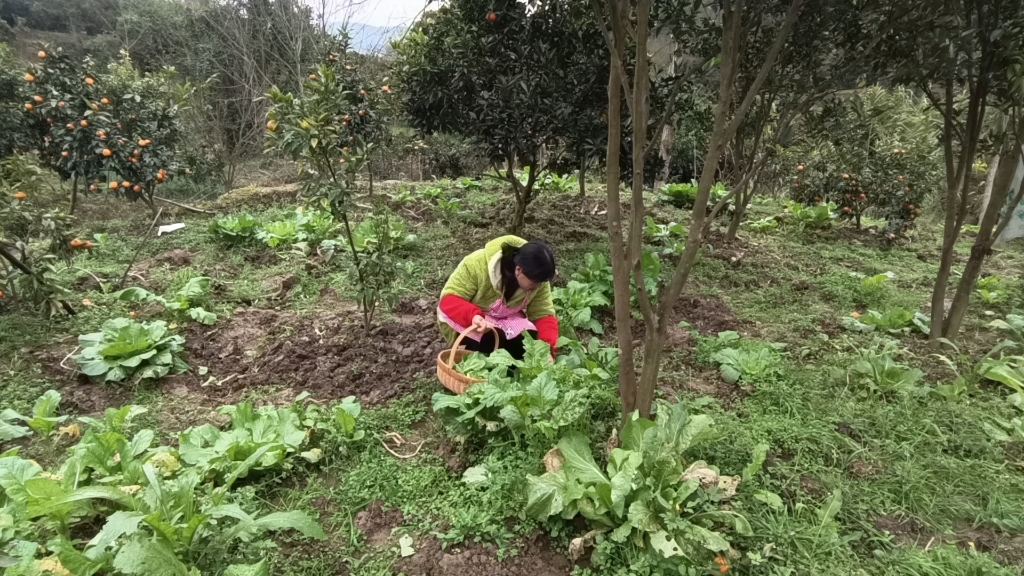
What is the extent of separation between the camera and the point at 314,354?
13.0 ft

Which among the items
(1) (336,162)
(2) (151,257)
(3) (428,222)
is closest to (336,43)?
(3) (428,222)

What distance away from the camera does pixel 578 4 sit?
4.78 metres

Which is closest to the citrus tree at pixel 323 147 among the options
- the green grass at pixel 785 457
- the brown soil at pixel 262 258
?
the green grass at pixel 785 457

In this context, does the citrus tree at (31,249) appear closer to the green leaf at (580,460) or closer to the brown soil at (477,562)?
the brown soil at (477,562)

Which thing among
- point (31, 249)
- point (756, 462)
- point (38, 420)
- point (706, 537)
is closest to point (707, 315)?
point (756, 462)

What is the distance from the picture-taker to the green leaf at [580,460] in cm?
232

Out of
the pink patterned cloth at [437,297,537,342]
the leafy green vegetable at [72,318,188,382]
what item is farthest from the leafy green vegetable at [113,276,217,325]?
the pink patterned cloth at [437,297,537,342]

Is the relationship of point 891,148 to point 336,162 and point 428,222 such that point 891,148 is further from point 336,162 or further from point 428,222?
point 336,162

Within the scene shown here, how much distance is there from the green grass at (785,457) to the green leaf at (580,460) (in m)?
0.24

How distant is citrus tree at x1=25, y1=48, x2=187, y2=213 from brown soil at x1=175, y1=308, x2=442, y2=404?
3586mm

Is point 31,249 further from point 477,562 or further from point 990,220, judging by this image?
point 990,220

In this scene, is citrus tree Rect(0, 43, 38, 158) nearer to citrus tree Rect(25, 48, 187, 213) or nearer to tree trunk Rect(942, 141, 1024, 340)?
citrus tree Rect(25, 48, 187, 213)

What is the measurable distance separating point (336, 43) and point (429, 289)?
191 inches

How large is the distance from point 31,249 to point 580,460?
13.6ft
